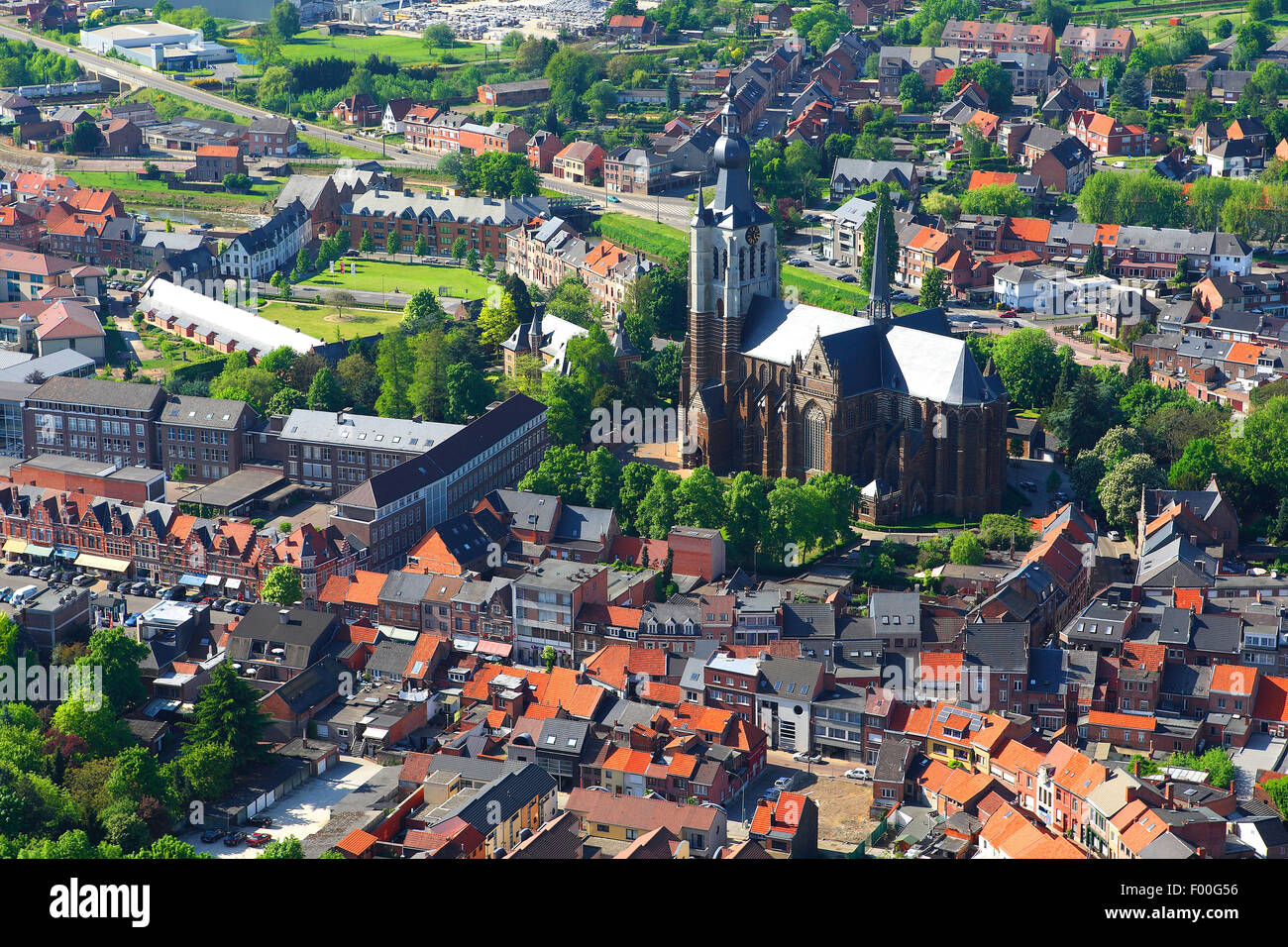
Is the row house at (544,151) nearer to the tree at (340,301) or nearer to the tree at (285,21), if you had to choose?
the tree at (340,301)

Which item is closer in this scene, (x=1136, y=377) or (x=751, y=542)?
(x=751, y=542)

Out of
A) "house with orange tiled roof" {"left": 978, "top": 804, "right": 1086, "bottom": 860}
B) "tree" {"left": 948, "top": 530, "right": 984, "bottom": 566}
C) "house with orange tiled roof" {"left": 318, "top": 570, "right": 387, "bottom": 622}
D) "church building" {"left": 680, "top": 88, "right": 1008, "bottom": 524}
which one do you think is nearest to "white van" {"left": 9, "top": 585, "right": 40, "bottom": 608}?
"house with orange tiled roof" {"left": 318, "top": 570, "right": 387, "bottom": 622}

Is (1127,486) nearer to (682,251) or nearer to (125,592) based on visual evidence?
(125,592)

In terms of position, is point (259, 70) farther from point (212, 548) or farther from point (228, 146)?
point (212, 548)

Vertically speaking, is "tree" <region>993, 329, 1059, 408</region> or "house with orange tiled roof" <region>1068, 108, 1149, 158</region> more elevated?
"house with orange tiled roof" <region>1068, 108, 1149, 158</region>

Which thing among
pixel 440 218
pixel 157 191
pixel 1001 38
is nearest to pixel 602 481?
pixel 440 218

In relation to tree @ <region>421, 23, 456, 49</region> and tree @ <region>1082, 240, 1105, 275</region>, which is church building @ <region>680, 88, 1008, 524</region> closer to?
tree @ <region>1082, 240, 1105, 275</region>

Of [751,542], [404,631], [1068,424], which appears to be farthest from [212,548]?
[1068,424]
